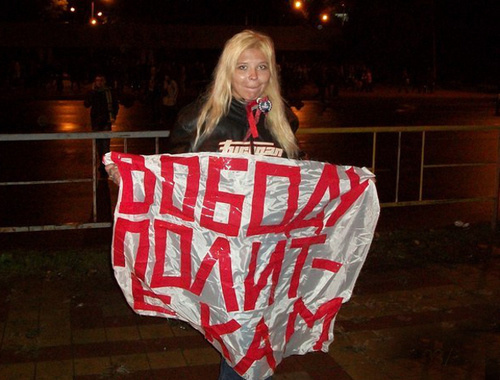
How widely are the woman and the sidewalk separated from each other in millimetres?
1131

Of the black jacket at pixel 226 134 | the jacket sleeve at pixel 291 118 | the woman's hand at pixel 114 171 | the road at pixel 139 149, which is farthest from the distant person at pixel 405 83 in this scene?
the woman's hand at pixel 114 171

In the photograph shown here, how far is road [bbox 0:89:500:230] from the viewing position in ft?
31.6

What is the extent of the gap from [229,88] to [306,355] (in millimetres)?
1964

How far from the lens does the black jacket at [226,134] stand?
→ 353cm

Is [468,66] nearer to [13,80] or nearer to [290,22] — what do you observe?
[290,22]

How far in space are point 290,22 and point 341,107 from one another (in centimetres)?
3445

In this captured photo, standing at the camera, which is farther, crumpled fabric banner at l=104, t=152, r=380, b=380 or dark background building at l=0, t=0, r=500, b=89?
dark background building at l=0, t=0, r=500, b=89

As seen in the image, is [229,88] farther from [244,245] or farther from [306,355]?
[306,355]

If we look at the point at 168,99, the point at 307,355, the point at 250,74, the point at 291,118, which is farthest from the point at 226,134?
the point at 168,99

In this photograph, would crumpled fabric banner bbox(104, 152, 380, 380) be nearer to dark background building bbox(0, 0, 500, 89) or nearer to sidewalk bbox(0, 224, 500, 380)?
sidewalk bbox(0, 224, 500, 380)

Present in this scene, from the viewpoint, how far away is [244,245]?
3406mm

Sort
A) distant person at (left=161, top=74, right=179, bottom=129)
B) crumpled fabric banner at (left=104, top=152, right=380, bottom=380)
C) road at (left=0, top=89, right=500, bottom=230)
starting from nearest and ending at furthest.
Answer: crumpled fabric banner at (left=104, top=152, right=380, bottom=380)
road at (left=0, top=89, right=500, bottom=230)
distant person at (left=161, top=74, right=179, bottom=129)

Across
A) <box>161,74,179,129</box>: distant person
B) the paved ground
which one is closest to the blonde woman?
the paved ground

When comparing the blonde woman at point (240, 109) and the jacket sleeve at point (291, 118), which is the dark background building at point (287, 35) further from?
the blonde woman at point (240, 109)
